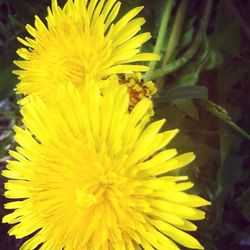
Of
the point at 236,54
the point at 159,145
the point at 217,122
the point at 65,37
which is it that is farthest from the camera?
the point at 217,122

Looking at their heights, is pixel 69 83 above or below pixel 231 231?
above

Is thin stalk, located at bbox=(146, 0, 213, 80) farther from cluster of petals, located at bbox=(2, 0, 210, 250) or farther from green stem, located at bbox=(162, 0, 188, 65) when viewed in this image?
cluster of petals, located at bbox=(2, 0, 210, 250)

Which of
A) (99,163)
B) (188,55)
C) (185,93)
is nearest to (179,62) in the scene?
(188,55)

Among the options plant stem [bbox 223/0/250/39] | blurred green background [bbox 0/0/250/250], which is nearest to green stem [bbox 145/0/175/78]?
blurred green background [bbox 0/0/250/250]

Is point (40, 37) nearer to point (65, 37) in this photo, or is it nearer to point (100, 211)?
point (65, 37)

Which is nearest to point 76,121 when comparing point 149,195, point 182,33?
point 149,195

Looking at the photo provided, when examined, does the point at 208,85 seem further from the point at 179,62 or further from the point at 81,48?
the point at 81,48
